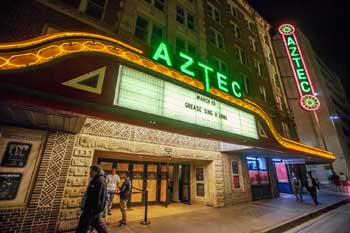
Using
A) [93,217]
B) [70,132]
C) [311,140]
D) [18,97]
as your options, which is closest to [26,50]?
[18,97]

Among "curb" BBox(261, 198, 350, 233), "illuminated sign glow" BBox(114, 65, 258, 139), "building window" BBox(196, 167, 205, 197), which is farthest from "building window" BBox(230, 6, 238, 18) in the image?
"curb" BBox(261, 198, 350, 233)

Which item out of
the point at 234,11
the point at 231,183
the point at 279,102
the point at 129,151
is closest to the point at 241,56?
the point at 234,11

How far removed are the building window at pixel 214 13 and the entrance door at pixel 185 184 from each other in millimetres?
13895

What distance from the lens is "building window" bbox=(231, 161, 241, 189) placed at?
1082 centimetres

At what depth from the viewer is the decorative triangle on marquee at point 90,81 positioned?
10.7ft

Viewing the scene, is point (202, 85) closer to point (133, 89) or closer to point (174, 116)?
point (174, 116)

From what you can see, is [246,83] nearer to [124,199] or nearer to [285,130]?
[285,130]

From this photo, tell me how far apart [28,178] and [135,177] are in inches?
200

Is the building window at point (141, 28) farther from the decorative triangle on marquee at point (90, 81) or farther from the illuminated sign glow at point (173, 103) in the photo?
the decorative triangle on marquee at point (90, 81)

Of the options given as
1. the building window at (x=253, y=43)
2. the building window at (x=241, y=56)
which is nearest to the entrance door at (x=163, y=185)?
the building window at (x=241, y=56)

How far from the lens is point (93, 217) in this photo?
386 cm

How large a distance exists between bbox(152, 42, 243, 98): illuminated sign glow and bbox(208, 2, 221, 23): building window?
36.9 ft

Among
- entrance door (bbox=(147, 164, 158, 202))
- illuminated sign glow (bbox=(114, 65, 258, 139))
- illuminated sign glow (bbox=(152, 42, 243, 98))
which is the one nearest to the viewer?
illuminated sign glow (bbox=(114, 65, 258, 139))

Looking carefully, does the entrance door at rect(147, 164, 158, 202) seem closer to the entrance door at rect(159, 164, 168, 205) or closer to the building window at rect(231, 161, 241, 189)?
the entrance door at rect(159, 164, 168, 205)
